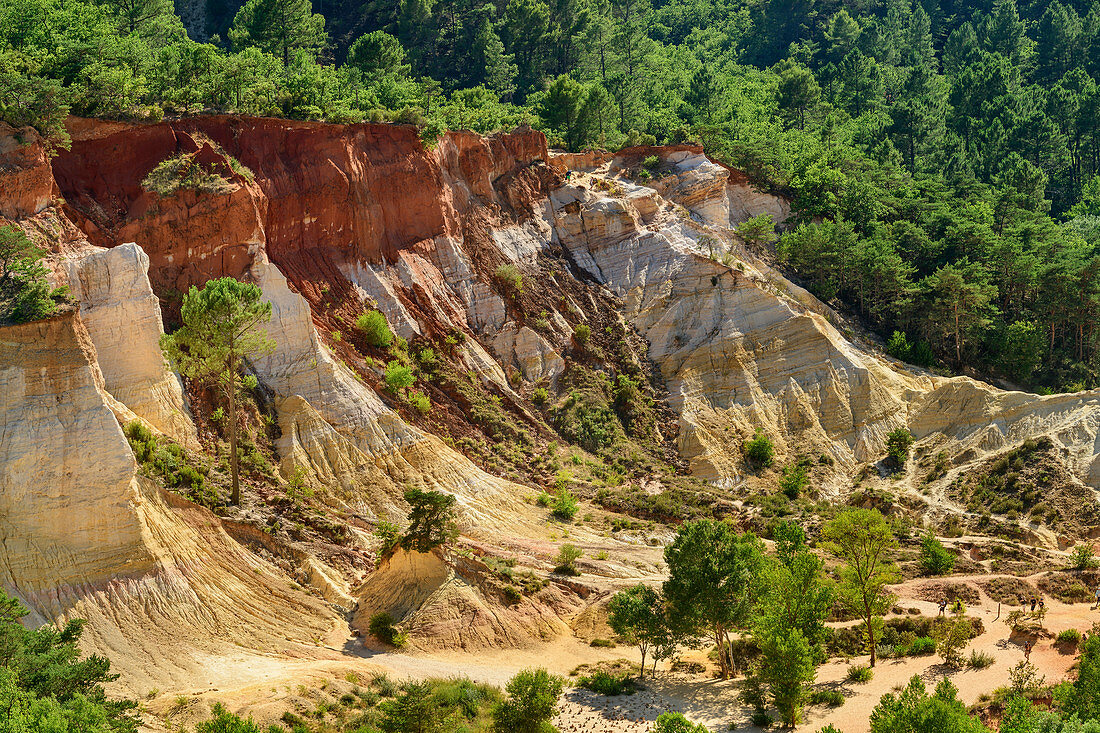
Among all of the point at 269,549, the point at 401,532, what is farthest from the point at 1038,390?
the point at 269,549

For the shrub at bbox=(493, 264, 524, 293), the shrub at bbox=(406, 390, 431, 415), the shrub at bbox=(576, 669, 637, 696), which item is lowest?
the shrub at bbox=(576, 669, 637, 696)

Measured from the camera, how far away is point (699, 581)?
36.4 meters

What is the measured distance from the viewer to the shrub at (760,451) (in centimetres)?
5441

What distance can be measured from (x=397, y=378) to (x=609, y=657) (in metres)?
18.1

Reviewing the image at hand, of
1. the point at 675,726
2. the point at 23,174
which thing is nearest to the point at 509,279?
the point at 23,174

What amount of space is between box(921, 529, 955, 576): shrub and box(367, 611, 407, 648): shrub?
78.2 ft

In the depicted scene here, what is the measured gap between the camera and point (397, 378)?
49.3m

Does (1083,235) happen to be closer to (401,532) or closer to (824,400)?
(824,400)

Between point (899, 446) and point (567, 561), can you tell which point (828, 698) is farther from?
point (899, 446)

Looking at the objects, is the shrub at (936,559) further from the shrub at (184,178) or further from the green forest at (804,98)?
the shrub at (184,178)

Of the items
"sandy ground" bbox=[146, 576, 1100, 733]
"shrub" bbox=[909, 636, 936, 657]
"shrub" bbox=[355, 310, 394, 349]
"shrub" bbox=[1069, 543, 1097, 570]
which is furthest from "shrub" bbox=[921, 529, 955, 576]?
"shrub" bbox=[355, 310, 394, 349]

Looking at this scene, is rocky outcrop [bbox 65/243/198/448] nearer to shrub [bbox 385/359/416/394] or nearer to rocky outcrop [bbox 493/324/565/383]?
shrub [bbox 385/359/416/394]

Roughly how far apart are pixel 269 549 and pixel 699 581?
16.4 metres

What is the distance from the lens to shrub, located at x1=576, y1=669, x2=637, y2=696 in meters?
35.4
